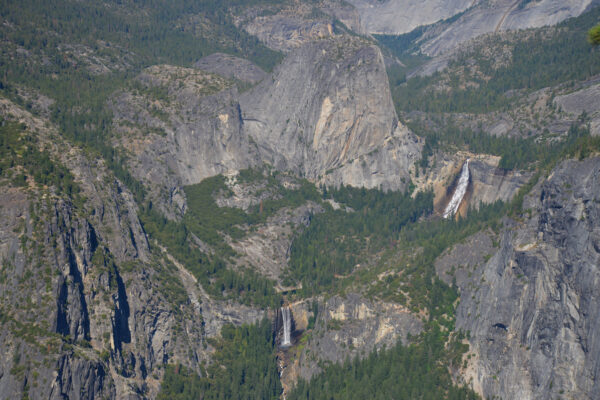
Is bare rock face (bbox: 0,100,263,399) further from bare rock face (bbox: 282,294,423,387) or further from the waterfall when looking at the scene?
bare rock face (bbox: 282,294,423,387)

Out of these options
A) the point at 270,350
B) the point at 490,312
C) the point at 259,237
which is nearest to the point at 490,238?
the point at 490,312

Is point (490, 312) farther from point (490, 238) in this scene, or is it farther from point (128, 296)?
point (128, 296)

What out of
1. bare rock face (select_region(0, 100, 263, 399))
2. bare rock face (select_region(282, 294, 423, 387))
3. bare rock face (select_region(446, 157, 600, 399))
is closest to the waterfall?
bare rock face (select_region(0, 100, 263, 399))

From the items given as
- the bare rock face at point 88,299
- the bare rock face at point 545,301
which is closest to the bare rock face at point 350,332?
the bare rock face at point 545,301

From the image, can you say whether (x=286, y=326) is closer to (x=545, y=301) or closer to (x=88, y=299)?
(x=88, y=299)

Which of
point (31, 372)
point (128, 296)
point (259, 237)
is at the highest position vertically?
point (259, 237)
